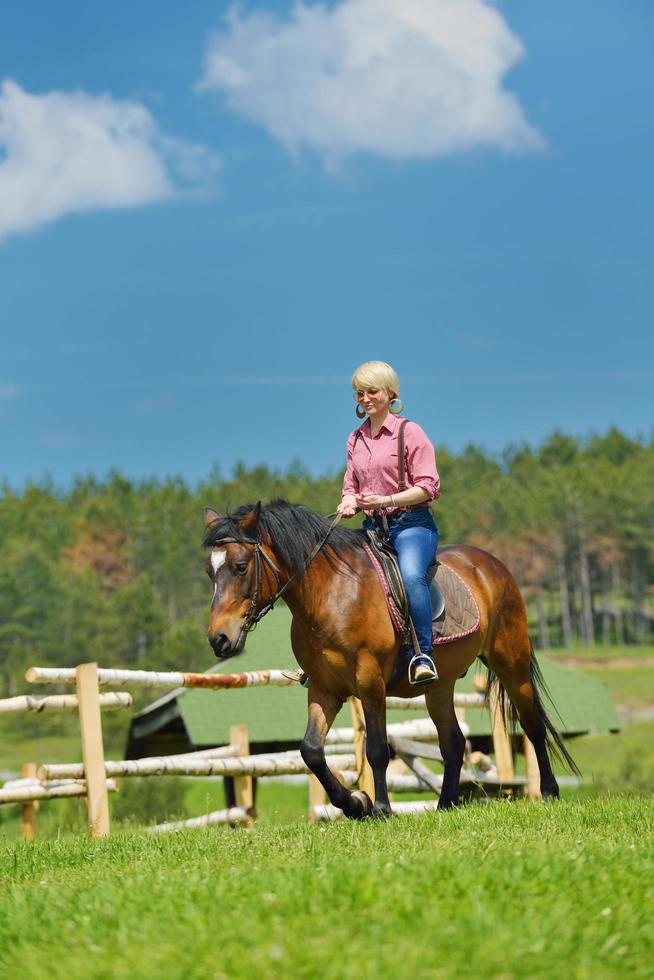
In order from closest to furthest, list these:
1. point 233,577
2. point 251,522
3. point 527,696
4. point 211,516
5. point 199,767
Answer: point 233,577 → point 251,522 → point 211,516 → point 527,696 → point 199,767

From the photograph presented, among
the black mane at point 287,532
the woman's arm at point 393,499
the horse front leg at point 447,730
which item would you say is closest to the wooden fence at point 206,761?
the horse front leg at point 447,730

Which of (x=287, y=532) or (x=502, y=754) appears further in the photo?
(x=502, y=754)

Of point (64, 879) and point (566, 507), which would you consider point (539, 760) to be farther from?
point (566, 507)

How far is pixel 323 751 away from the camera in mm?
8320

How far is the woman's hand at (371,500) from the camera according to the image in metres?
8.59

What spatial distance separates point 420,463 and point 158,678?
11.5 feet

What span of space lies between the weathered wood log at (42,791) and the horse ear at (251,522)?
136 inches

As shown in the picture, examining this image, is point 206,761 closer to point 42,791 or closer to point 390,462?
point 42,791

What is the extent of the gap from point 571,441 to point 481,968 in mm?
166793

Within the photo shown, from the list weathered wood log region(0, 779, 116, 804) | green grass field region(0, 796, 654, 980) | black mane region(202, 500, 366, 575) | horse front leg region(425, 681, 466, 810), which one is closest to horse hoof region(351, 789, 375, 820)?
horse front leg region(425, 681, 466, 810)

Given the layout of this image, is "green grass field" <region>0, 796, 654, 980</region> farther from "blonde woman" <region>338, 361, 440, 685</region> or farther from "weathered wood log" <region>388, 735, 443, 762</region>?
"weathered wood log" <region>388, 735, 443, 762</region>

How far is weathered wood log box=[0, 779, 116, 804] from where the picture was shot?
10.1m

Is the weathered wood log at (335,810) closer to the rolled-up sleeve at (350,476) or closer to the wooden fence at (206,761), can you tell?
the wooden fence at (206,761)

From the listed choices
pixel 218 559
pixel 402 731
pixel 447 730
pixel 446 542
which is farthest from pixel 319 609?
pixel 446 542
